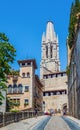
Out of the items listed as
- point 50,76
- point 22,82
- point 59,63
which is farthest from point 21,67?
point 59,63

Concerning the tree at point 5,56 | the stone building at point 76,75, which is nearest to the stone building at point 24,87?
the stone building at point 76,75

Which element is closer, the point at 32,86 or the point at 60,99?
the point at 32,86

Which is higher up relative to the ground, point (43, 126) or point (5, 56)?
point (5, 56)

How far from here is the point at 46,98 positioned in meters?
135

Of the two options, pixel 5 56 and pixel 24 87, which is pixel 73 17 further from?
pixel 5 56

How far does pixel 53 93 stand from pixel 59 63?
63496 millimetres

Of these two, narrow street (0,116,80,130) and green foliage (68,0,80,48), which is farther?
green foliage (68,0,80,48)

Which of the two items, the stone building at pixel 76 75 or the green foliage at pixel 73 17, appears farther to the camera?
the green foliage at pixel 73 17

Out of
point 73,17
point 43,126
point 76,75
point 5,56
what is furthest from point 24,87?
point 5,56

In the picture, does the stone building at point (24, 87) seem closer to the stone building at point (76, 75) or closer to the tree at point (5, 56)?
the stone building at point (76, 75)

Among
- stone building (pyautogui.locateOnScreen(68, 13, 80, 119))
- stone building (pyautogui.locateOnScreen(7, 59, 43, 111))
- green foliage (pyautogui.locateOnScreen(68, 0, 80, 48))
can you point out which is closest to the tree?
stone building (pyautogui.locateOnScreen(68, 13, 80, 119))

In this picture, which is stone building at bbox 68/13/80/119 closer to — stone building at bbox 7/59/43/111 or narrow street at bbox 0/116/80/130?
narrow street at bbox 0/116/80/130

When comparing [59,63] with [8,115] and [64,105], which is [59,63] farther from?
[8,115]

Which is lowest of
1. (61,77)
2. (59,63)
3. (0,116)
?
(0,116)
